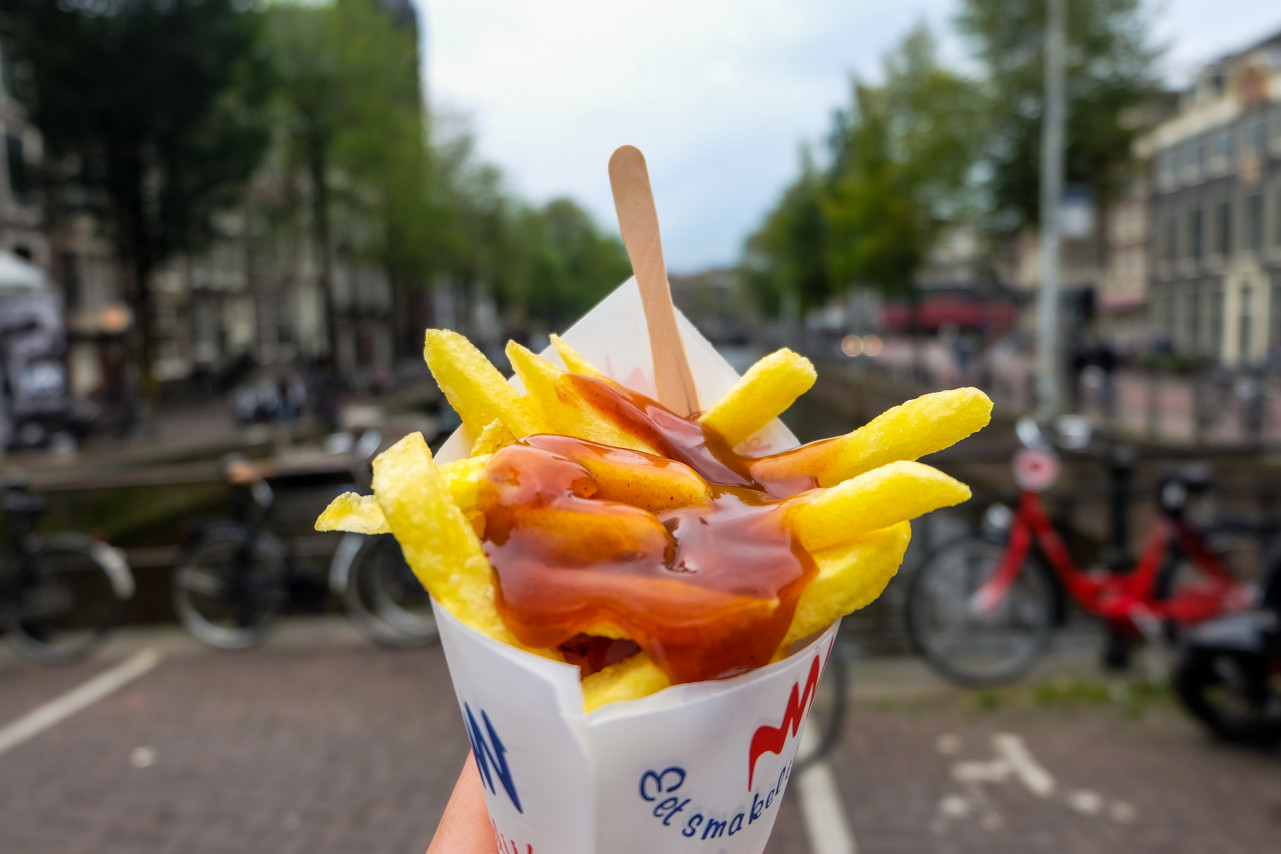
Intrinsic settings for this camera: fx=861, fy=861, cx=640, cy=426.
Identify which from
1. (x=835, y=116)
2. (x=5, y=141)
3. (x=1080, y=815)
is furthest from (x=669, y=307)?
(x=835, y=116)

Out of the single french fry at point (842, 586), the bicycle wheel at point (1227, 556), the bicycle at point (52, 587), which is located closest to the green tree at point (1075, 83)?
the bicycle wheel at point (1227, 556)

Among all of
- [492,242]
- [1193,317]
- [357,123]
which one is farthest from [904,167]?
[492,242]

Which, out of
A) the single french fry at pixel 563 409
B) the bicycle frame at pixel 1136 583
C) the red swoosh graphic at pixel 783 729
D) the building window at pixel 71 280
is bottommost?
the bicycle frame at pixel 1136 583

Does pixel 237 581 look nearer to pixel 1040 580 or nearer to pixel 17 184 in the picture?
pixel 1040 580

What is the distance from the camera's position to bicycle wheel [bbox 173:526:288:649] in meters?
6.24

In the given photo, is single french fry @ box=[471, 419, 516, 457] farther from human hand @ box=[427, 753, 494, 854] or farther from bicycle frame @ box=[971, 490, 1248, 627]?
bicycle frame @ box=[971, 490, 1248, 627]

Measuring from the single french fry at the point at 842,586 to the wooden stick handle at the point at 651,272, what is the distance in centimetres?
55

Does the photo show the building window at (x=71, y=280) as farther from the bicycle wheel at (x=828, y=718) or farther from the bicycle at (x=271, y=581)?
the bicycle wheel at (x=828, y=718)

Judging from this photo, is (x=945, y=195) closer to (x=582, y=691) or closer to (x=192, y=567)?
(x=192, y=567)

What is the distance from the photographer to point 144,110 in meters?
21.2

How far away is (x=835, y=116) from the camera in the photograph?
106ft

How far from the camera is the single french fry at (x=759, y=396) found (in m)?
1.42

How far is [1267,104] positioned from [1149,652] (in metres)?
34.0

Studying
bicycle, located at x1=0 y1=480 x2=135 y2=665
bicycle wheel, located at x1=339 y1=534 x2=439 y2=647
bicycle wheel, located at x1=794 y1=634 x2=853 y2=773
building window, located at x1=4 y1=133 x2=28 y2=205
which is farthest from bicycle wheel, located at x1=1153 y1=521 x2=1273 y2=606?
building window, located at x1=4 y1=133 x2=28 y2=205
